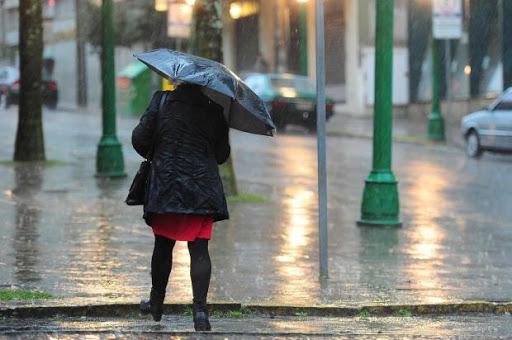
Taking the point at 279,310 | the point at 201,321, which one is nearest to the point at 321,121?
the point at 279,310

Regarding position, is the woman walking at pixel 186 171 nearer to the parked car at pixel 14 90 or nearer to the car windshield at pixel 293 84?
the car windshield at pixel 293 84

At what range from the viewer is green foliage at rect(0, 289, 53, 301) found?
7.87 metres

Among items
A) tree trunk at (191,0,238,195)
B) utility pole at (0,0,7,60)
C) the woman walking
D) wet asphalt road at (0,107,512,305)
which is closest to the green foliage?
wet asphalt road at (0,107,512,305)

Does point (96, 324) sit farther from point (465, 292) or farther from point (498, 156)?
point (498, 156)

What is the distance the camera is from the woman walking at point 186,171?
6.86m

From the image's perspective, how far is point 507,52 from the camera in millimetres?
31266

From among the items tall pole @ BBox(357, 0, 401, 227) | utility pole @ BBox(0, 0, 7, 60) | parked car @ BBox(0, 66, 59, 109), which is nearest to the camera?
tall pole @ BBox(357, 0, 401, 227)

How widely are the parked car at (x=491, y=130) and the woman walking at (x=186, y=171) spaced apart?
54.7 ft

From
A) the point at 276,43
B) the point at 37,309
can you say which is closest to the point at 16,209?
the point at 37,309

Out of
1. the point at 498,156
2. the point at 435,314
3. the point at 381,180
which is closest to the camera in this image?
the point at 435,314

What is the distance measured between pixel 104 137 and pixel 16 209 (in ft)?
13.7

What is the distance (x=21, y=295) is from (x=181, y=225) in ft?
5.30

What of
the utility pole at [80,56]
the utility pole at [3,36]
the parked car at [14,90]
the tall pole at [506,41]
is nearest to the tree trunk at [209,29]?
the tall pole at [506,41]

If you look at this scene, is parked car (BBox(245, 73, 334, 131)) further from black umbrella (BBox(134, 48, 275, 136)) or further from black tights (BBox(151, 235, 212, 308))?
black tights (BBox(151, 235, 212, 308))
